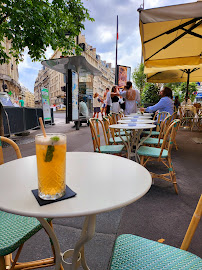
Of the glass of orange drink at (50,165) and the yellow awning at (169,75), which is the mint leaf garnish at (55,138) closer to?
the glass of orange drink at (50,165)

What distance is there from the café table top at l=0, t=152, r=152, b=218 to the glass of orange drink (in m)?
0.04

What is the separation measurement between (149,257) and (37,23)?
14.6 feet

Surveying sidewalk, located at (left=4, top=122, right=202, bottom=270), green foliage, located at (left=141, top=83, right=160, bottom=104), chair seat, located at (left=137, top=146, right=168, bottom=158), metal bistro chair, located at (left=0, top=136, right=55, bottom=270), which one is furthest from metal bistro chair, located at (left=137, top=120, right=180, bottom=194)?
green foliage, located at (left=141, top=83, right=160, bottom=104)

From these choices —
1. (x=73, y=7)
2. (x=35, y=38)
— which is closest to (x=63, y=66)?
(x=73, y=7)

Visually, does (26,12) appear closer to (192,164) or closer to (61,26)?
(61,26)

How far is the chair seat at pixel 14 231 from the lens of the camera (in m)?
0.87

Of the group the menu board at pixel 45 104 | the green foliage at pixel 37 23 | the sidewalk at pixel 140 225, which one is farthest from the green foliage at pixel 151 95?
the sidewalk at pixel 140 225

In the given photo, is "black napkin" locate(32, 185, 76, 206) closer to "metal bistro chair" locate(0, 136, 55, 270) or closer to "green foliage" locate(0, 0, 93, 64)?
"metal bistro chair" locate(0, 136, 55, 270)

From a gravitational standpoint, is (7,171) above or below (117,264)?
above

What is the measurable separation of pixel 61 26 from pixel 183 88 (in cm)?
1717

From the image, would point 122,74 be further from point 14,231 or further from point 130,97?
point 14,231

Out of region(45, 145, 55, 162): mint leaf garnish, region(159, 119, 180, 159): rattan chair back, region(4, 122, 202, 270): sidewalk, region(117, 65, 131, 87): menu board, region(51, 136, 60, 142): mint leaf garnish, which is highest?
region(117, 65, 131, 87): menu board

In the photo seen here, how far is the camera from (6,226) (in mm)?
1034

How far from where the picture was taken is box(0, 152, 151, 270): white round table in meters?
0.61
